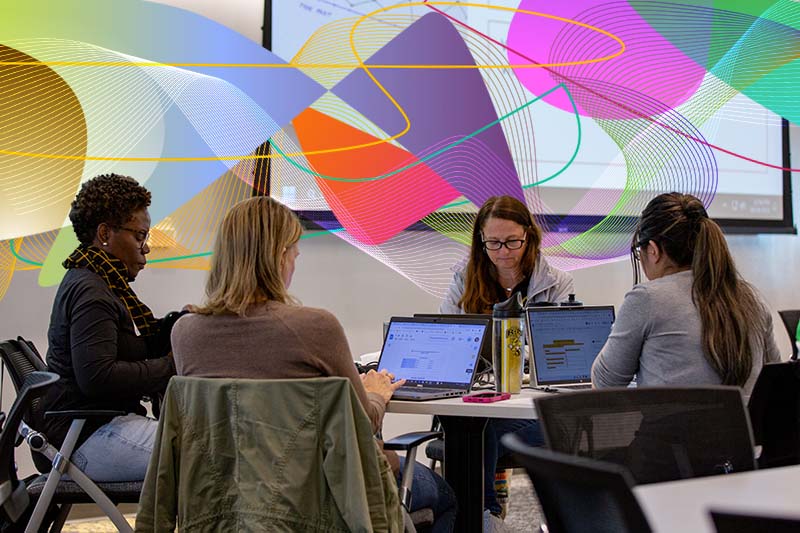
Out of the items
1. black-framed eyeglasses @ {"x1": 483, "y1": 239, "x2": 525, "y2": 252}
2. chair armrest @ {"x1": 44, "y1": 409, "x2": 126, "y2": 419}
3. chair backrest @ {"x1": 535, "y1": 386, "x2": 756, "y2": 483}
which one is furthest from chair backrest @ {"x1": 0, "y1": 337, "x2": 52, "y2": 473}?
chair backrest @ {"x1": 535, "y1": 386, "x2": 756, "y2": 483}

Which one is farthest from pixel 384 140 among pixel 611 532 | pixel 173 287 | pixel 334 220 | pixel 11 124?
pixel 611 532

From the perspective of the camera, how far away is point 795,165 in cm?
534

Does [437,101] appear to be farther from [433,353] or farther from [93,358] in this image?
[93,358]

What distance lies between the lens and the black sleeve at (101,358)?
8.98 feet

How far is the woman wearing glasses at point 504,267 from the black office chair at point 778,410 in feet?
3.90

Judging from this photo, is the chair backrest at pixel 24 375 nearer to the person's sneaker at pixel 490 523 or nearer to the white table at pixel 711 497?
the person's sneaker at pixel 490 523

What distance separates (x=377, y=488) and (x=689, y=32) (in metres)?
3.83

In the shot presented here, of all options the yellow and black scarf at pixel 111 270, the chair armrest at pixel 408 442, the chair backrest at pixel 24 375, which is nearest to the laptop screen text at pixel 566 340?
the chair armrest at pixel 408 442

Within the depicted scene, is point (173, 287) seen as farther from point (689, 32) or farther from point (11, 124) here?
point (689, 32)

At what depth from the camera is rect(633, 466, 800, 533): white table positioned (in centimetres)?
119

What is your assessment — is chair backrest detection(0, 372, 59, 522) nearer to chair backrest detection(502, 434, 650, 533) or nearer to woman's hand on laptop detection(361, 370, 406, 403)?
woman's hand on laptop detection(361, 370, 406, 403)

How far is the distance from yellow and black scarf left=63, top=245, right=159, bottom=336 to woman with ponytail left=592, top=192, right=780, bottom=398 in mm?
1567

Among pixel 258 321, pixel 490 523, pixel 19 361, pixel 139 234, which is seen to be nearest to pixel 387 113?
pixel 139 234

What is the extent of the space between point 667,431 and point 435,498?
1.08 metres
